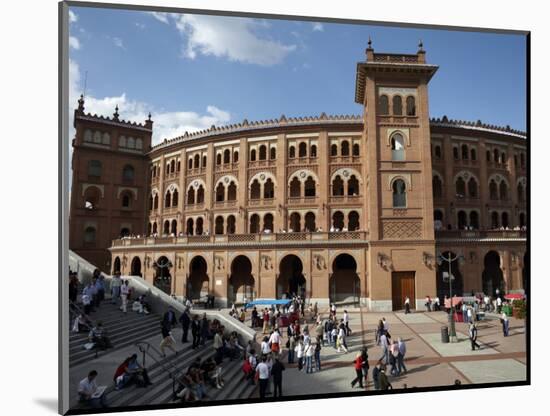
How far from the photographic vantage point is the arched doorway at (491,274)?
78.1 ft

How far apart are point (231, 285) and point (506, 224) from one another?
19851mm

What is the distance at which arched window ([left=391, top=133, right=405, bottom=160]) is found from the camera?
21.1m

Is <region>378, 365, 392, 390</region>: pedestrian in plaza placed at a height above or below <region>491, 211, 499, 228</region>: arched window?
below

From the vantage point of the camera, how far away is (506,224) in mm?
26891

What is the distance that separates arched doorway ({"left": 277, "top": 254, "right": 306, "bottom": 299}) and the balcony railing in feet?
5.15

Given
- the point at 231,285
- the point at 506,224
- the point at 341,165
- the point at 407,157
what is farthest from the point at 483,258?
the point at 231,285

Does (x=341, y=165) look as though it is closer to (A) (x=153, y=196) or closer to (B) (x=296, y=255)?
(B) (x=296, y=255)

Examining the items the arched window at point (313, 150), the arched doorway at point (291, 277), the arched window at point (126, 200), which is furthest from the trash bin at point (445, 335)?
the arched window at point (126, 200)

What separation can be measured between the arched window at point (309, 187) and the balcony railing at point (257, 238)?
4592mm

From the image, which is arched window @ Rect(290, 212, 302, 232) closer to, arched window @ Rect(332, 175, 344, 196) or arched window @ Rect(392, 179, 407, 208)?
arched window @ Rect(332, 175, 344, 196)

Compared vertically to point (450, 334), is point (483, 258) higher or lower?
higher

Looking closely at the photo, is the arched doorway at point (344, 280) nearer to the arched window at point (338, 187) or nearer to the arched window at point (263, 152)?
the arched window at point (338, 187)

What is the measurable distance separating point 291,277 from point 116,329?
51.4 feet

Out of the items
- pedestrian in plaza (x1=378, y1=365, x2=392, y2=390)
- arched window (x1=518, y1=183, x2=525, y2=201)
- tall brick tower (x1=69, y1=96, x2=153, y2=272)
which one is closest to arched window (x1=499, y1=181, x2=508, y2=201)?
arched window (x1=518, y1=183, x2=525, y2=201)
